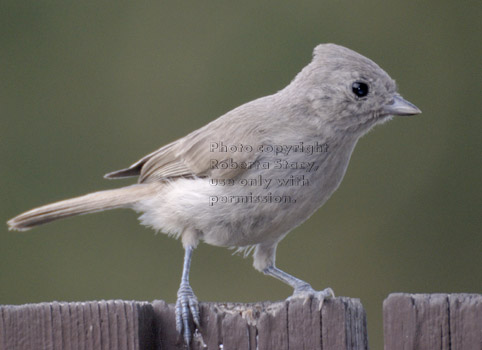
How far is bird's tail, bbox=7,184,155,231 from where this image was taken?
4.16 meters

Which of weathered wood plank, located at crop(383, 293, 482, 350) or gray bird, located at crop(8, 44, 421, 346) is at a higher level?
gray bird, located at crop(8, 44, 421, 346)

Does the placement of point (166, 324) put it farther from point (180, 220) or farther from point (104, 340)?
point (180, 220)

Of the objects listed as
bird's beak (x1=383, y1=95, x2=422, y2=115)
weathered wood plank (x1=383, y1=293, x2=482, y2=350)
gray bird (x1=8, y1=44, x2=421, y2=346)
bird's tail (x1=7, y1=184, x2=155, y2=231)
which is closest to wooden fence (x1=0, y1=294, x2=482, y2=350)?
weathered wood plank (x1=383, y1=293, x2=482, y2=350)

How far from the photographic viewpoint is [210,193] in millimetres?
3771

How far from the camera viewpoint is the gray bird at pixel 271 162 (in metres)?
3.62

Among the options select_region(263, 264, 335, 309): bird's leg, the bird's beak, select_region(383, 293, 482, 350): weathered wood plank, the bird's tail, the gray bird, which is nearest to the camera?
select_region(383, 293, 482, 350): weathered wood plank

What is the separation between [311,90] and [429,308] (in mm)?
2018

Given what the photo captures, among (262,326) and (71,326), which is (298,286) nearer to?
(262,326)

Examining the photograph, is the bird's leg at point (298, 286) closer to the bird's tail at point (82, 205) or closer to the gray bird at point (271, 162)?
the gray bird at point (271, 162)

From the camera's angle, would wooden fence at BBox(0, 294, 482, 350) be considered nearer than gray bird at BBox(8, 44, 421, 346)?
Yes

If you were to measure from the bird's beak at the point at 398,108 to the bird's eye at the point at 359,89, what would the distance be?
14cm

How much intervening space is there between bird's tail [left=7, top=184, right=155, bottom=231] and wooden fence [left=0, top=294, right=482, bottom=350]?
198 centimetres

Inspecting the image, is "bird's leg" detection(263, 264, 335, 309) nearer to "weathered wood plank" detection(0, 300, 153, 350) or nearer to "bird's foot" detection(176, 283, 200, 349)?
"bird's foot" detection(176, 283, 200, 349)

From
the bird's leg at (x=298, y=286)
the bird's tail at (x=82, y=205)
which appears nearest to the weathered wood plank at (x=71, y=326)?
the bird's leg at (x=298, y=286)
